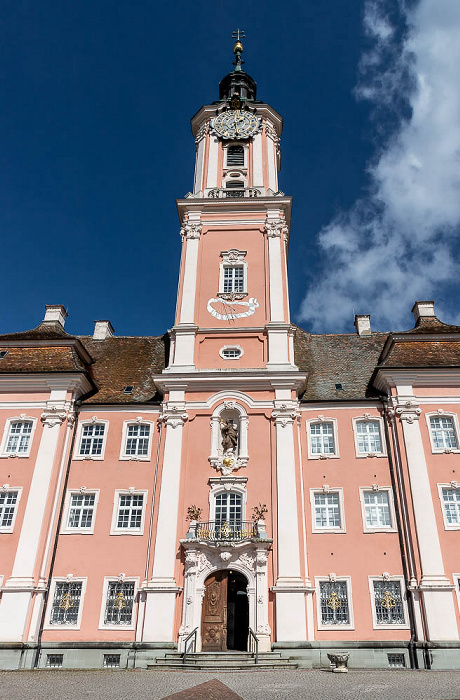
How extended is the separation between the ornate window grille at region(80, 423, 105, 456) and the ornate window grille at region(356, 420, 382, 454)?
1117cm

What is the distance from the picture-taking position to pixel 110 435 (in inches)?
1010

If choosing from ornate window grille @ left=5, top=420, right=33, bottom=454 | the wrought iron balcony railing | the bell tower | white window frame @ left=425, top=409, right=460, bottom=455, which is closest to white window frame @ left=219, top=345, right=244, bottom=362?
the bell tower

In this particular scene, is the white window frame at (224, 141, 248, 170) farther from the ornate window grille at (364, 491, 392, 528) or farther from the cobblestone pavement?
the cobblestone pavement

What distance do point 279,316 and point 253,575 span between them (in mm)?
12029

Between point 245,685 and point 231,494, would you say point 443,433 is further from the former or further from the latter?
point 245,685

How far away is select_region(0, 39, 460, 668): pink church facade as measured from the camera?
2120cm

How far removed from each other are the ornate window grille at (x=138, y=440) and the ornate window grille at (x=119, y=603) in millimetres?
5246

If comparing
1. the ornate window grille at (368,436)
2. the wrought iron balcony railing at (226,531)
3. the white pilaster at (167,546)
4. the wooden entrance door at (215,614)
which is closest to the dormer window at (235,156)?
the white pilaster at (167,546)

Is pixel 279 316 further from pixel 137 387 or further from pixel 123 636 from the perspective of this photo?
pixel 123 636

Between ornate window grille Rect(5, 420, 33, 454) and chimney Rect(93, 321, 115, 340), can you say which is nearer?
ornate window grille Rect(5, 420, 33, 454)

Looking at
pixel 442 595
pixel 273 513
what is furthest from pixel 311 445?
pixel 442 595

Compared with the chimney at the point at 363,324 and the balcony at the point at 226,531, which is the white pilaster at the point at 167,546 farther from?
the chimney at the point at 363,324

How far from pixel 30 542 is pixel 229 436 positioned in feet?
29.2

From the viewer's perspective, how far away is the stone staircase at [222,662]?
18.5 metres
